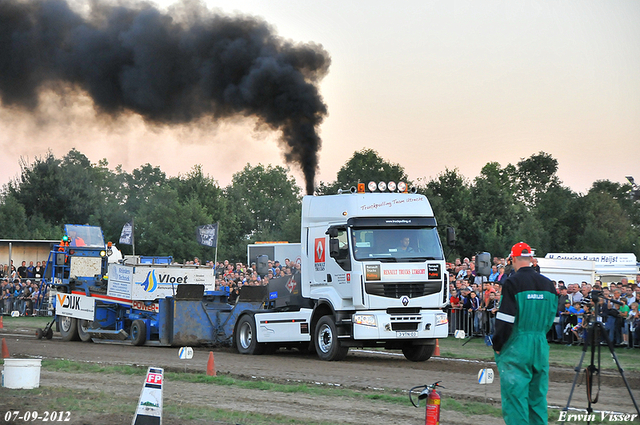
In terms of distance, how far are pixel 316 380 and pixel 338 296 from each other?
3530mm

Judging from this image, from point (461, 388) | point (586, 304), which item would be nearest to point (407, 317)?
point (461, 388)

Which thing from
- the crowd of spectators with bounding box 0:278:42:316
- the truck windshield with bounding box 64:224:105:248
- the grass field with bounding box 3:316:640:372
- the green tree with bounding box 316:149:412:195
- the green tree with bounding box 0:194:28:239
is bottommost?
the grass field with bounding box 3:316:640:372

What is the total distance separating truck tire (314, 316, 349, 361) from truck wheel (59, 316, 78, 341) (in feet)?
30.0

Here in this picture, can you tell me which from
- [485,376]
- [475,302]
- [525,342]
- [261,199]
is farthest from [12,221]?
[525,342]

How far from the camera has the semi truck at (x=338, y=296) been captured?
1612 cm

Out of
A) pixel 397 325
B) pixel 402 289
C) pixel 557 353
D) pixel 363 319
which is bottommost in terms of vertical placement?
pixel 557 353

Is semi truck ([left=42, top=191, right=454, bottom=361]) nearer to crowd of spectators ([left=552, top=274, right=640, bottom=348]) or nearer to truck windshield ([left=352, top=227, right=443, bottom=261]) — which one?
truck windshield ([left=352, top=227, right=443, bottom=261])

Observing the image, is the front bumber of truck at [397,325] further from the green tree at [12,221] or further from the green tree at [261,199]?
the green tree at [261,199]

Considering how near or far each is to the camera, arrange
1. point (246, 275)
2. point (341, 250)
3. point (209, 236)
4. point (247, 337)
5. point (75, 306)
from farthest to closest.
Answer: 1. point (209, 236)
2. point (246, 275)
3. point (75, 306)
4. point (247, 337)
5. point (341, 250)

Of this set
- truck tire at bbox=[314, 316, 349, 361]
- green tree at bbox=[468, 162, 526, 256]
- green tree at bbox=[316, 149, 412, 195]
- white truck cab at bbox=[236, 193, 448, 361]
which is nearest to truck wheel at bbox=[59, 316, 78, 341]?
white truck cab at bbox=[236, 193, 448, 361]

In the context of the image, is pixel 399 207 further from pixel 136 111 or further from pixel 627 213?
pixel 627 213

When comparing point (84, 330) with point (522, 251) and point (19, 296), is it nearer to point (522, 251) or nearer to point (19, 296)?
point (19, 296)

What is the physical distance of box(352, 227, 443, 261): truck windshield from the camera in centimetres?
1627

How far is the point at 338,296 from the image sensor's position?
1641cm
